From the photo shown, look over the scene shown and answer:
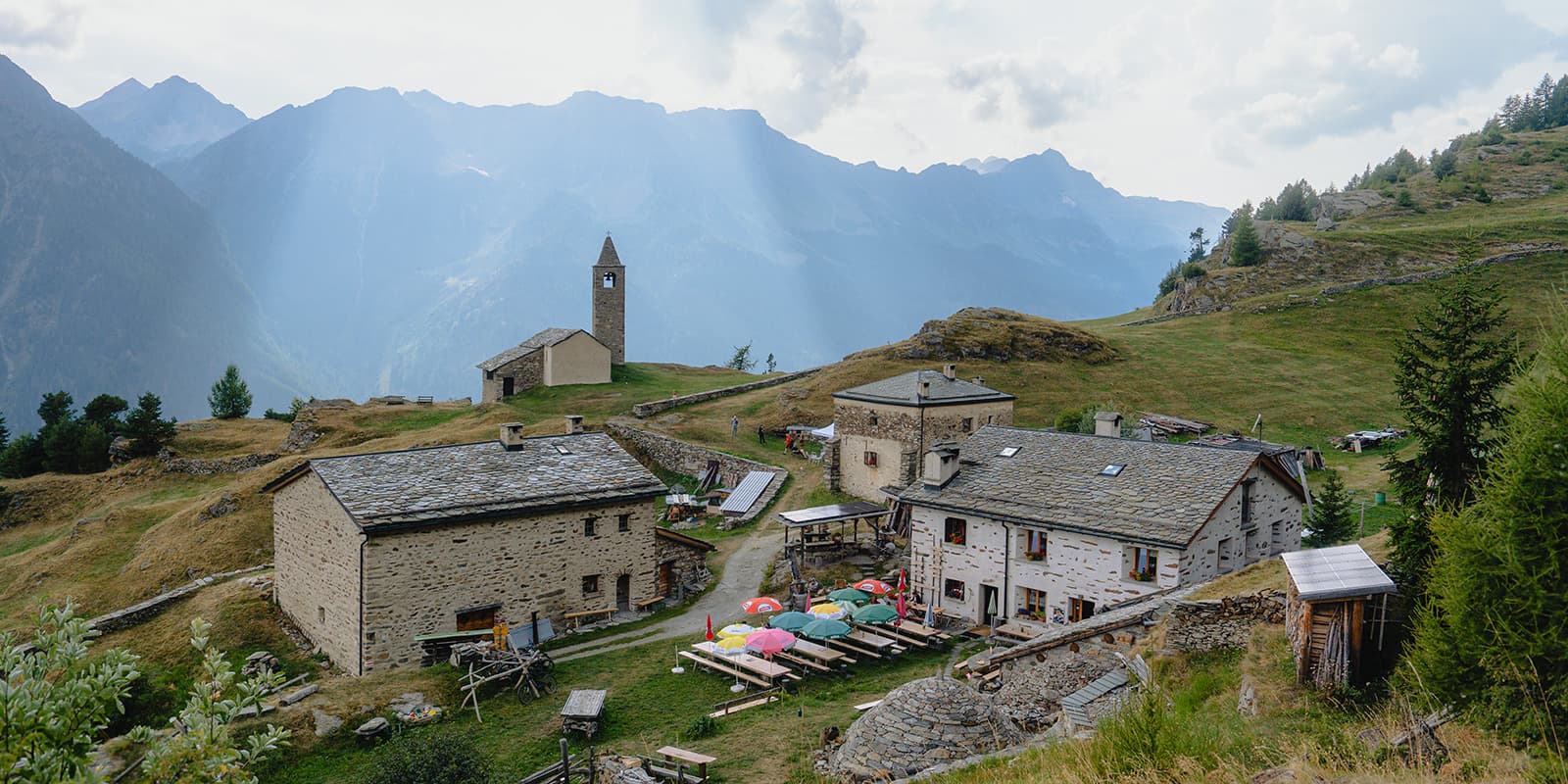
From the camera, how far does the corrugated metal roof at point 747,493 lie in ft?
135

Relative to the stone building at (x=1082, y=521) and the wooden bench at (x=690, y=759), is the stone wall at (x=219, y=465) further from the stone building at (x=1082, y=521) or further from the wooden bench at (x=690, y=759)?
the wooden bench at (x=690, y=759)

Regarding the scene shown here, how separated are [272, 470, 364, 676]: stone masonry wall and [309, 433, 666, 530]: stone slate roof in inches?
30.5

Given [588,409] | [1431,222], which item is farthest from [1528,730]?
[1431,222]

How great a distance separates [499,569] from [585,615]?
3.67 m

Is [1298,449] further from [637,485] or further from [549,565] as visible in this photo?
[549,565]

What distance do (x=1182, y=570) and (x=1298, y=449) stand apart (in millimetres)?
23923

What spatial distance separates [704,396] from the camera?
6138cm

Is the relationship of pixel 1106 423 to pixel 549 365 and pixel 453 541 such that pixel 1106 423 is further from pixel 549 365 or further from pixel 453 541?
pixel 549 365

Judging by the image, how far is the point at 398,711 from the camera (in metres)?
21.2

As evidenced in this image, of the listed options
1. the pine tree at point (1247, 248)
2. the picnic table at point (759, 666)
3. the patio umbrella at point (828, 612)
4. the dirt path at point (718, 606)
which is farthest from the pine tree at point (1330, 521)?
→ the pine tree at point (1247, 248)

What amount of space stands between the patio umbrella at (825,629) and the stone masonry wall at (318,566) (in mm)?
13232

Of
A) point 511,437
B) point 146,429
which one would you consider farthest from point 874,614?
point 146,429

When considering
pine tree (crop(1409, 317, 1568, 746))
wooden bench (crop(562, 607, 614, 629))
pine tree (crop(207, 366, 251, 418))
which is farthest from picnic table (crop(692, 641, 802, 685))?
pine tree (crop(207, 366, 251, 418))

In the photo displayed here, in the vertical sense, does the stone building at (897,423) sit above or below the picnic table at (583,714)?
above
